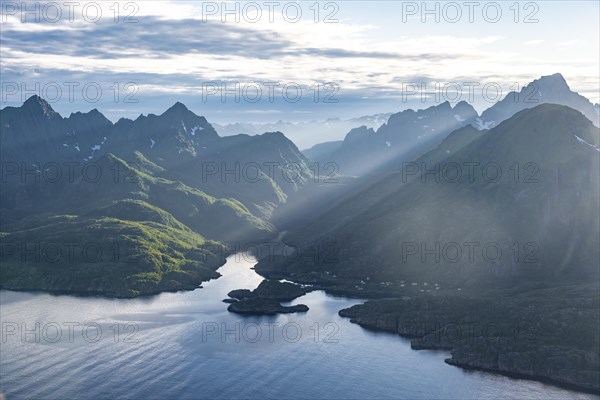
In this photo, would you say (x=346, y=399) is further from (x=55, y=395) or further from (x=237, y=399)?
(x=55, y=395)

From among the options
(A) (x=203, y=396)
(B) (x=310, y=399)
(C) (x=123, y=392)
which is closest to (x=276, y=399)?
(B) (x=310, y=399)

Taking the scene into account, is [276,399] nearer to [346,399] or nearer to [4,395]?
[346,399]

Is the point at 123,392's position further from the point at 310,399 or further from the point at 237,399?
the point at 310,399

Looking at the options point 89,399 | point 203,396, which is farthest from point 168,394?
point 89,399

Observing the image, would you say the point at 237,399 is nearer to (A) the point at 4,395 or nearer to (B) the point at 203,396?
(B) the point at 203,396

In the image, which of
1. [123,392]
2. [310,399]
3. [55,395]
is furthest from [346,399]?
[55,395]

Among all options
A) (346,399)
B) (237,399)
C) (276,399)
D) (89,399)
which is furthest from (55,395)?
(346,399)
